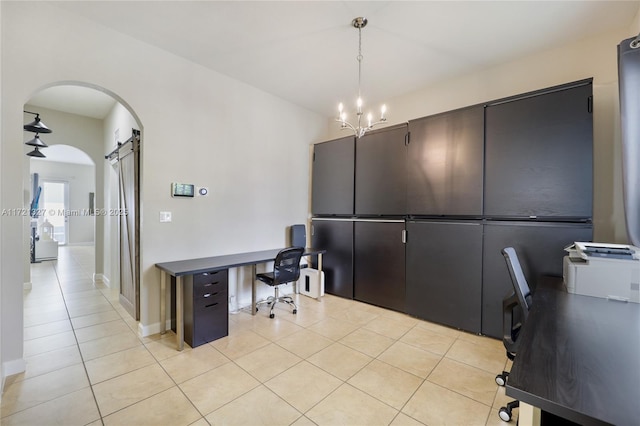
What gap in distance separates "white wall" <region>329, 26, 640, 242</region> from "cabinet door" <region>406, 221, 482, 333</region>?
118 centimetres

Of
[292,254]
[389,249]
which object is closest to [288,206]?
[292,254]

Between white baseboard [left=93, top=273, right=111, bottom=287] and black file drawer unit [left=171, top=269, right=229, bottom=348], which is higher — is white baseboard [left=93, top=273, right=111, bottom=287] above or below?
below

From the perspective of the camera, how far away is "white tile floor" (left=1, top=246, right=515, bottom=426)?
183 centimetres

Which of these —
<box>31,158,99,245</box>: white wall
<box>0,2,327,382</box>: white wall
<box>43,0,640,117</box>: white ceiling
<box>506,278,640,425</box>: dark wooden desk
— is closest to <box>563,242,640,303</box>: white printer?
<box>506,278,640,425</box>: dark wooden desk

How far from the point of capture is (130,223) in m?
3.48

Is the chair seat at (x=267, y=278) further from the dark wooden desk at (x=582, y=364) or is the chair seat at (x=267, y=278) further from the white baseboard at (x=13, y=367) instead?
the dark wooden desk at (x=582, y=364)

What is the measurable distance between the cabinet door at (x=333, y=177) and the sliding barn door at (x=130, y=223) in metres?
2.68

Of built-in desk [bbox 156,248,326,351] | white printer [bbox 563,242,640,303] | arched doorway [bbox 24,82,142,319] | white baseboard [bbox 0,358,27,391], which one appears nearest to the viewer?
white printer [bbox 563,242,640,303]

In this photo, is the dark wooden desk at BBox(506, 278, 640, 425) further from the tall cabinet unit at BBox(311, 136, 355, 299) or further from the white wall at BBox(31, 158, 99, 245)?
the white wall at BBox(31, 158, 99, 245)

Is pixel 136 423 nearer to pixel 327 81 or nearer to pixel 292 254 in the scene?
pixel 292 254

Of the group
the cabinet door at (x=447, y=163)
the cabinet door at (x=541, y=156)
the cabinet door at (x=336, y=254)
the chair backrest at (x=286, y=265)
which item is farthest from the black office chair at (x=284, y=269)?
the cabinet door at (x=541, y=156)

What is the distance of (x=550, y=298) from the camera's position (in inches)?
75.0

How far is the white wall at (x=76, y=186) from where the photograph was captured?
935 centimetres

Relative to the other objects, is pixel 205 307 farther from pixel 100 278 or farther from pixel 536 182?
pixel 100 278
